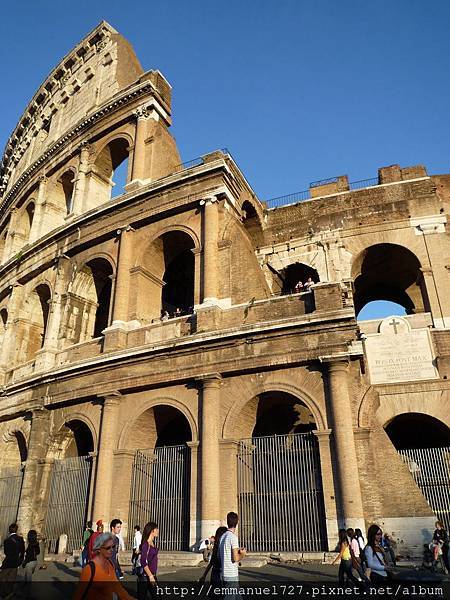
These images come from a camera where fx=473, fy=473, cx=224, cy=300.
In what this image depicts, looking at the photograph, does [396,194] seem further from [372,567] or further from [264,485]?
[372,567]

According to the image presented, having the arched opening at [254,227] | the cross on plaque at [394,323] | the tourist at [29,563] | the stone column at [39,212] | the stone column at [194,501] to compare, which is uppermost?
the stone column at [39,212]

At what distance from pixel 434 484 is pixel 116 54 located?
773 inches

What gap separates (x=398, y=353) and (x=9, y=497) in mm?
11976

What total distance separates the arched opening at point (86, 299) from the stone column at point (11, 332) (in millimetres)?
3153

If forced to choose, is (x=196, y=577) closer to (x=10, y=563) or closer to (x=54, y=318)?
(x=10, y=563)

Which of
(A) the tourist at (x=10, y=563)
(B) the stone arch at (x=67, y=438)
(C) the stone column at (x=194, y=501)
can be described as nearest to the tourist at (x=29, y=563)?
(A) the tourist at (x=10, y=563)

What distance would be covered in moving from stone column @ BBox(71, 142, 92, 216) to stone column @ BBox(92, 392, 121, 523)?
7893 mm

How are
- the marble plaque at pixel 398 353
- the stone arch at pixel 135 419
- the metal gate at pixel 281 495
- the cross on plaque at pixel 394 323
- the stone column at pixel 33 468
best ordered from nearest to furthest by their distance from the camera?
the metal gate at pixel 281 495 → the stone arch at pixel 135 419 → the marble plaque at pixel 398 353 → the stone column at pixel 33 468 → the cross on plaque at pixel 394 323

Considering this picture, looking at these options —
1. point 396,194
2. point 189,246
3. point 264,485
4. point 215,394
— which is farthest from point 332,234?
point 264,485

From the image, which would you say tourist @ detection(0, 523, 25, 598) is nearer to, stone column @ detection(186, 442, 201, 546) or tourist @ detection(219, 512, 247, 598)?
tourist @ detection(219, 512, 247, 598)

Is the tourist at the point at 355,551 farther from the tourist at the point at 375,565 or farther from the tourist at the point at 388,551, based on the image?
the tourist at the point at 388,551

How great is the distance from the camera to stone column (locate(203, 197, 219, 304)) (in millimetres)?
12375

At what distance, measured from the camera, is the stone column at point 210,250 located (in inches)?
487

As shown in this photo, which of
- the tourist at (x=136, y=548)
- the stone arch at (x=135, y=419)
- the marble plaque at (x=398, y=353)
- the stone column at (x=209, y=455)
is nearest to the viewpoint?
the tourist at (x=136, y=548)
